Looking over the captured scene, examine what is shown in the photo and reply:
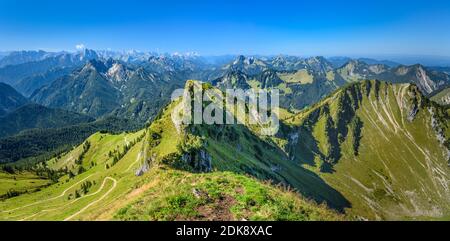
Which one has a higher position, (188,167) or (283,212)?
(283,212)

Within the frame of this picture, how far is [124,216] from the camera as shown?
95.7 ft

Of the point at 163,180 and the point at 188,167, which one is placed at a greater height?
the point at 163,180

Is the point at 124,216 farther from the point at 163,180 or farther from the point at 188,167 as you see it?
the point at 188,167

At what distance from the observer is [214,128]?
163 metres

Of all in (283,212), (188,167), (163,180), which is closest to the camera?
(283,212)
